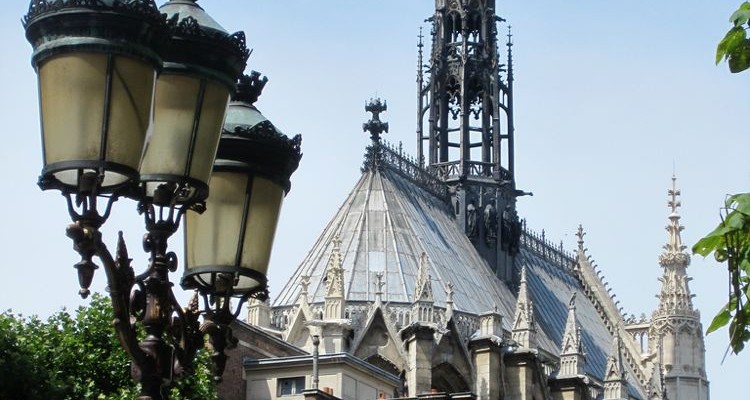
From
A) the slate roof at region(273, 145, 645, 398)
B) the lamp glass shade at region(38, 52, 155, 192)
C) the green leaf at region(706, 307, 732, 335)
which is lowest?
the green leaf at region(706, 307, 732, 335)

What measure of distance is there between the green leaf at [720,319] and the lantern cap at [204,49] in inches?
131

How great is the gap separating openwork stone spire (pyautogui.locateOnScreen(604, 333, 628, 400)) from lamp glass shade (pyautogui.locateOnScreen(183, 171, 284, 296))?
60707mm

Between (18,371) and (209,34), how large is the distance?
30.5 metres

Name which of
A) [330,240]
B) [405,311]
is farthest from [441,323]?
[330,240]

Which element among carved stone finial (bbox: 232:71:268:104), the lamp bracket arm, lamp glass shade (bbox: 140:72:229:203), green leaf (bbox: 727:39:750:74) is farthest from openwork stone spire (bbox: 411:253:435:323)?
the lamp bracket arm

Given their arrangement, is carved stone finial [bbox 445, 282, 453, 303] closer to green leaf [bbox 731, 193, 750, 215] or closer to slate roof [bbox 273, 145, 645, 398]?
slate roof [bbox 273, 145, 645, 398]

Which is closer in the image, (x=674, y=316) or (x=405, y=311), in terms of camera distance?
(x=405, y=311)

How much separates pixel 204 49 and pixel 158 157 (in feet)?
2.54

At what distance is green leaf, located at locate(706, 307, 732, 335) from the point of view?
11602 millimetres

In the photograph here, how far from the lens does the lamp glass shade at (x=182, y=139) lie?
11.0 m

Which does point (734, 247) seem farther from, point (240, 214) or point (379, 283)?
point (379, 283)

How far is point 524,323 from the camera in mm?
65625

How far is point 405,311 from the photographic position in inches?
2517

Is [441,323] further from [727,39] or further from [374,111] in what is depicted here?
[727,39]
